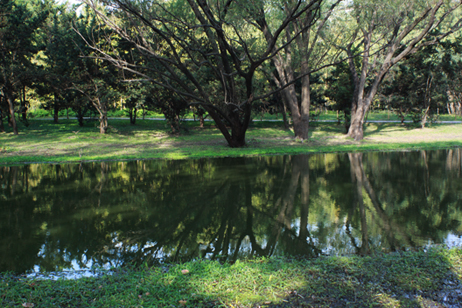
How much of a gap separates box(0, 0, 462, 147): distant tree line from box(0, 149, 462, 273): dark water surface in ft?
18.2

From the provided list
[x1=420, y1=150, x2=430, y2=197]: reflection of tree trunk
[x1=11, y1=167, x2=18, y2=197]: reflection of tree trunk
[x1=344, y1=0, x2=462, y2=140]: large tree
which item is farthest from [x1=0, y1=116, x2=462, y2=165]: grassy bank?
[x1=344, y1=0, x2=462, y2=140]: large tree

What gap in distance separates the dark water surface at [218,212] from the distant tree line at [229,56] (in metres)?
5.54

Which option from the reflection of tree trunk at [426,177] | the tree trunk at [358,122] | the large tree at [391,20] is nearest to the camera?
the reflection of tree trunk at [426,177]

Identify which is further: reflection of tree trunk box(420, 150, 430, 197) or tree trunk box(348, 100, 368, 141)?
tree trunk box(348, 100, 368, 141)

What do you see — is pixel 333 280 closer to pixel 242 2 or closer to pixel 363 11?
pixel 242 2

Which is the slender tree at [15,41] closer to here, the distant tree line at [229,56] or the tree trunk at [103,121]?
the distant tree line at [229,56]

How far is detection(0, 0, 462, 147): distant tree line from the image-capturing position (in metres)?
15.4

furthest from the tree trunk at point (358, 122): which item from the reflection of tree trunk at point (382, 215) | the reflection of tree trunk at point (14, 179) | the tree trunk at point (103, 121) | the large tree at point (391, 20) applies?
the reflection of tree trunk at point (14, 179)

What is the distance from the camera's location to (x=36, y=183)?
10.5m

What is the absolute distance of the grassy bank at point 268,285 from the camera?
3.67m

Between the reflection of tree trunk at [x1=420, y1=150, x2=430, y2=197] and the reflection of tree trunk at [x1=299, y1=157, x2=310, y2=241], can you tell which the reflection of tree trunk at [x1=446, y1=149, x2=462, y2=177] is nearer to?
the reflection of tree trunk at [x1=420, y1=150, x2=430, y2=197]

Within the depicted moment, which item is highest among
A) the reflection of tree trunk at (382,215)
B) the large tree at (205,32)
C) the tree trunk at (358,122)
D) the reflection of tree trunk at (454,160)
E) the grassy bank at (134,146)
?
the large tree at (205,32)

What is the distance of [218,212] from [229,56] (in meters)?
18.5

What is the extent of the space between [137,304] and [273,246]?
228 centimetres
